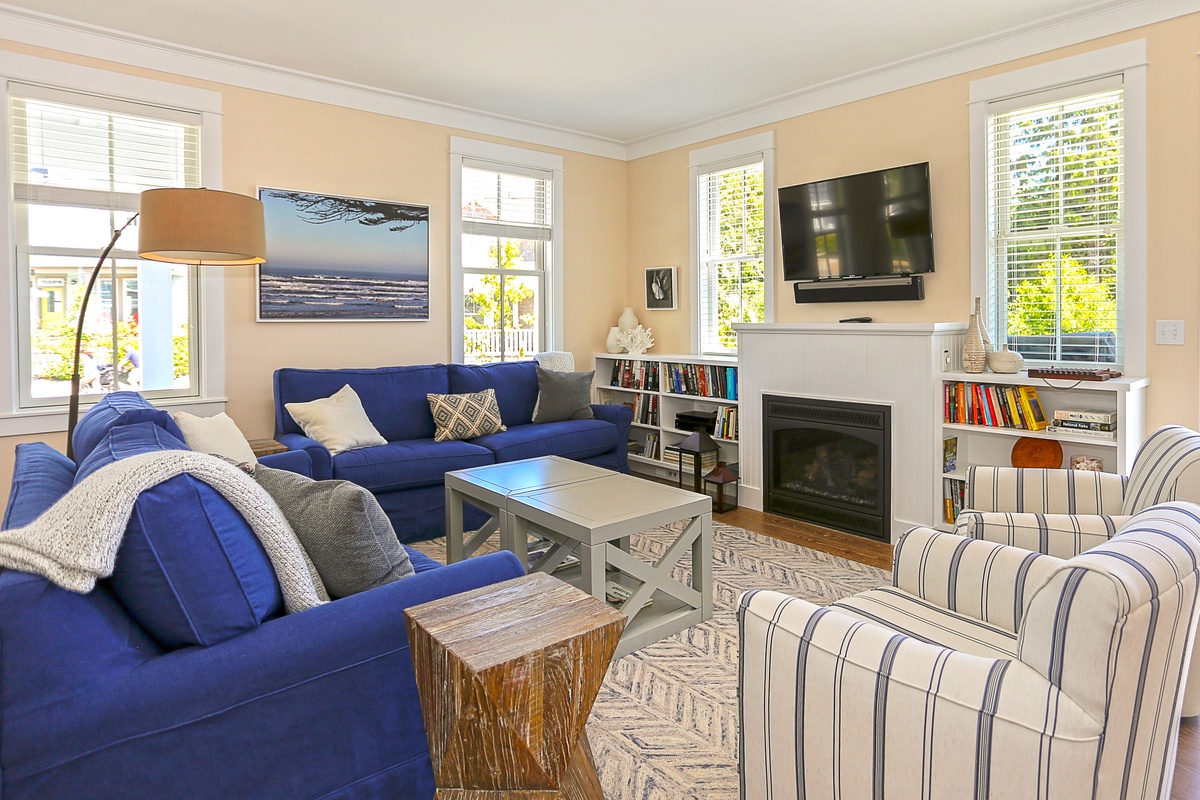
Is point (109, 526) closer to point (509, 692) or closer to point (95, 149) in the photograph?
point (509, 692)

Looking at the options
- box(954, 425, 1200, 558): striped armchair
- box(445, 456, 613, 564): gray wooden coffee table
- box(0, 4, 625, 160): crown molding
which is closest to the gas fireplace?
box(954, 425, 1200, 558): striped armchair

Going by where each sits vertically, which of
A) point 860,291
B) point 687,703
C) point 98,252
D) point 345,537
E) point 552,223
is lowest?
point 687,703

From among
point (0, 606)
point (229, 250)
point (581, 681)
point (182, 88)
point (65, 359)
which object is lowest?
point (581, 681)

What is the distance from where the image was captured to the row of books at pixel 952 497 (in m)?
3.88

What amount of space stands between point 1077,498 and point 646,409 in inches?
138

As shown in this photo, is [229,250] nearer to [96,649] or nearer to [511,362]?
[96,649]

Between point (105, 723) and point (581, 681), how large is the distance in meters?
0.79

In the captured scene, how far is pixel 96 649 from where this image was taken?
3.94ft

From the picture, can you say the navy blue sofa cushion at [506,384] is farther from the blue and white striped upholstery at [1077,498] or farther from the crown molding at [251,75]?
the blue and white striped upholstery at [1077,498]

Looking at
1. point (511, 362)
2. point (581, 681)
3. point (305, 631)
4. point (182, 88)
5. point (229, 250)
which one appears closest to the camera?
point (581, 681)

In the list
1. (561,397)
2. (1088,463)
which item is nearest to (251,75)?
(561,397)

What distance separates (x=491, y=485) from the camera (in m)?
3.17

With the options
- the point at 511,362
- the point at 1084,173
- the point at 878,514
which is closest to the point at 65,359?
the point at 511,362

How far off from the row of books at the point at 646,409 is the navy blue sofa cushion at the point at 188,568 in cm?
433
